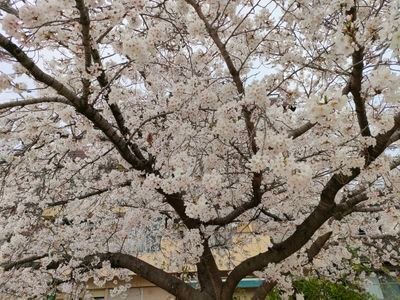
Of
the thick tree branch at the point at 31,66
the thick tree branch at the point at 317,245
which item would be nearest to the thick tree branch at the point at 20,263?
the thick tree branch at the point at 31,66

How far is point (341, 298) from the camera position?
7141 mm

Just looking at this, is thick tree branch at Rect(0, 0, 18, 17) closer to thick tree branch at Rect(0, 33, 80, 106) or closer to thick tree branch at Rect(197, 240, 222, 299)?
thick tree branch at Rect(0, 33, 80, 106)

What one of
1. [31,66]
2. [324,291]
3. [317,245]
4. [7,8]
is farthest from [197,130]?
[324,291]

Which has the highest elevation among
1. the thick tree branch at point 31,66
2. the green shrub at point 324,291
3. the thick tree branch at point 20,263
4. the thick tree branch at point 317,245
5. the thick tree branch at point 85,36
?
the thick tree branch at point 85,36

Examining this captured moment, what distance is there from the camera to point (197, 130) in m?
3.53

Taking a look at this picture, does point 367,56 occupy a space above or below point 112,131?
below

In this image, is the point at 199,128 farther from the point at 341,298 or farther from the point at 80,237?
the point at 341,298

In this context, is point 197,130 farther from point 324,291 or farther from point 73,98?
point 324,291

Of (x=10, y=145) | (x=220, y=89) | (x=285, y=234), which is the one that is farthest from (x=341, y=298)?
(x=10, y=145)

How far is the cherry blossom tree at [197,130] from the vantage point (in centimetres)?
224

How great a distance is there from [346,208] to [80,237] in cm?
345

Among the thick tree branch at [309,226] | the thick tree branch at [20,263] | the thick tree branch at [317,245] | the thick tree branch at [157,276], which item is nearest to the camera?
the thick tree branch at [309,226]

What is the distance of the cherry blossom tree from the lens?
2.24 m

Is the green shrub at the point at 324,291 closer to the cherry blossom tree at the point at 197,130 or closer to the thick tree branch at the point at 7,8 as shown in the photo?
the cherry blossom tree at the point at 197,130
